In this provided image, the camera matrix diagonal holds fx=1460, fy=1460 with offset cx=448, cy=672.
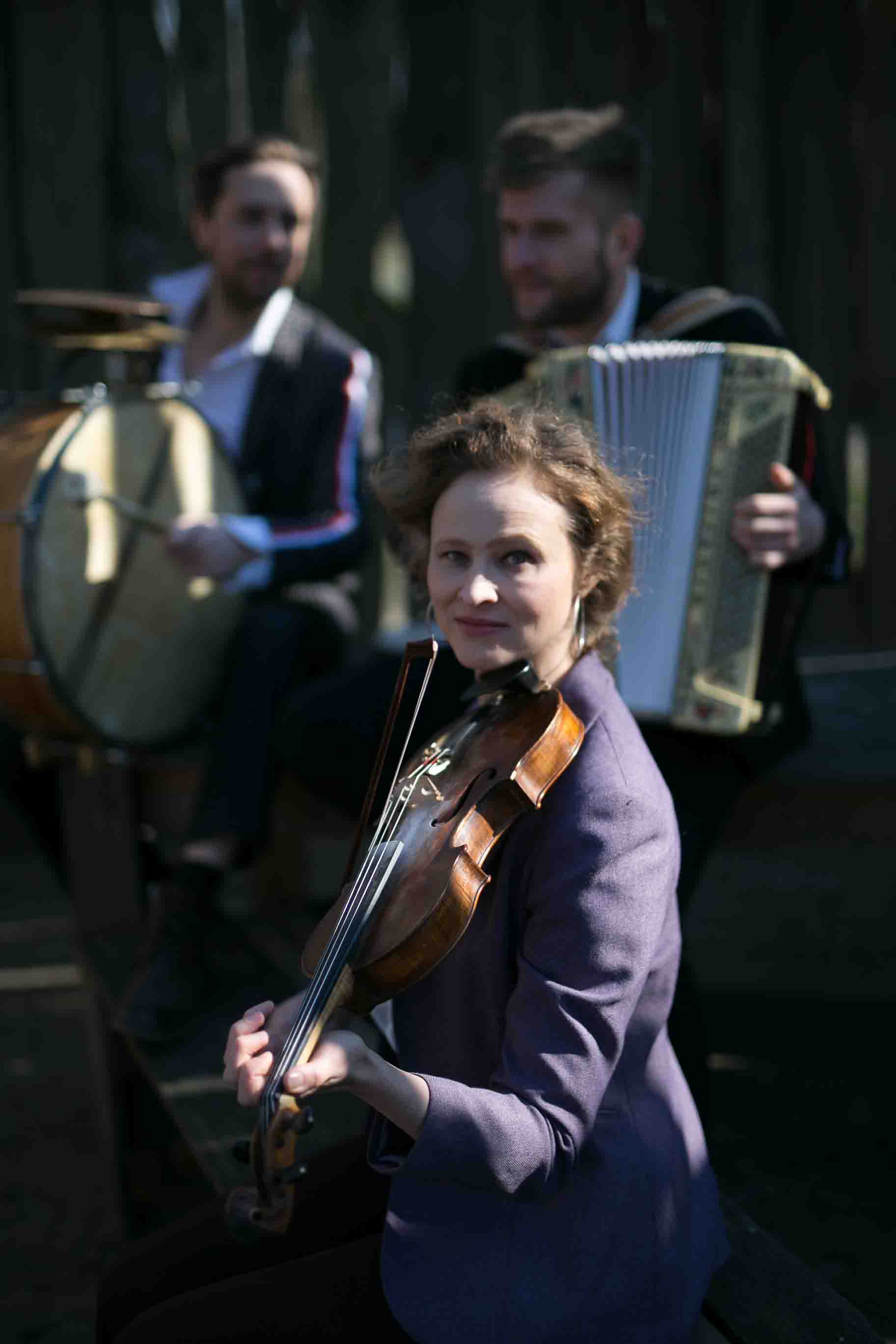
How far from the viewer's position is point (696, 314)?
258cm

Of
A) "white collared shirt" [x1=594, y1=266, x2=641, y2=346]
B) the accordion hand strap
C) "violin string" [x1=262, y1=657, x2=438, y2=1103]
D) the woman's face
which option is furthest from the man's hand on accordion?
"violin string" [x1=262, y1=657, x2=438, y2=1103]

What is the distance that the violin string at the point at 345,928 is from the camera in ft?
3.74

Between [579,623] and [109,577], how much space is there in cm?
154

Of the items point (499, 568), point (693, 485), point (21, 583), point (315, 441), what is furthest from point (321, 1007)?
point (315, 441)

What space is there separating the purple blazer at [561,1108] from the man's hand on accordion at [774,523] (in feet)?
3.02

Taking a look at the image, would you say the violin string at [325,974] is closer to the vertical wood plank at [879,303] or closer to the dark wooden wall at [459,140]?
the dark wooden wall at [459,140]

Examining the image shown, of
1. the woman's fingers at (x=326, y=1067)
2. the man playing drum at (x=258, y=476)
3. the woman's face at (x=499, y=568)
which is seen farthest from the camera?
the man playing drum at (x=258, y=476)

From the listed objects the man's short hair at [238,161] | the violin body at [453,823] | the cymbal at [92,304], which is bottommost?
the violin body at [453,823]

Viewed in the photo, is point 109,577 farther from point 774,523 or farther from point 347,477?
point 774,523

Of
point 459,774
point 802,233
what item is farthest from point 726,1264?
point 802,233

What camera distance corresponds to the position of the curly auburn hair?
1457 millimetres

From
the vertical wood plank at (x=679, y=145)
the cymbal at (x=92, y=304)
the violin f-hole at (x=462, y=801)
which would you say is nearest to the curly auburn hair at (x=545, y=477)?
the violin f-hole at (x=462, y=801)

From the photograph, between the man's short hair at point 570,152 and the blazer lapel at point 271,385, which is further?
the blazer lapel at point 271,385

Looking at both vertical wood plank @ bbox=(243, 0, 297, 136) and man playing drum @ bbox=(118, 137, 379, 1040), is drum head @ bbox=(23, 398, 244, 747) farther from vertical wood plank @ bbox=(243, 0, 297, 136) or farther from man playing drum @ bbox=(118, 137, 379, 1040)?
vertical wood plank @ bbox=(243, 0, 297, 136)
